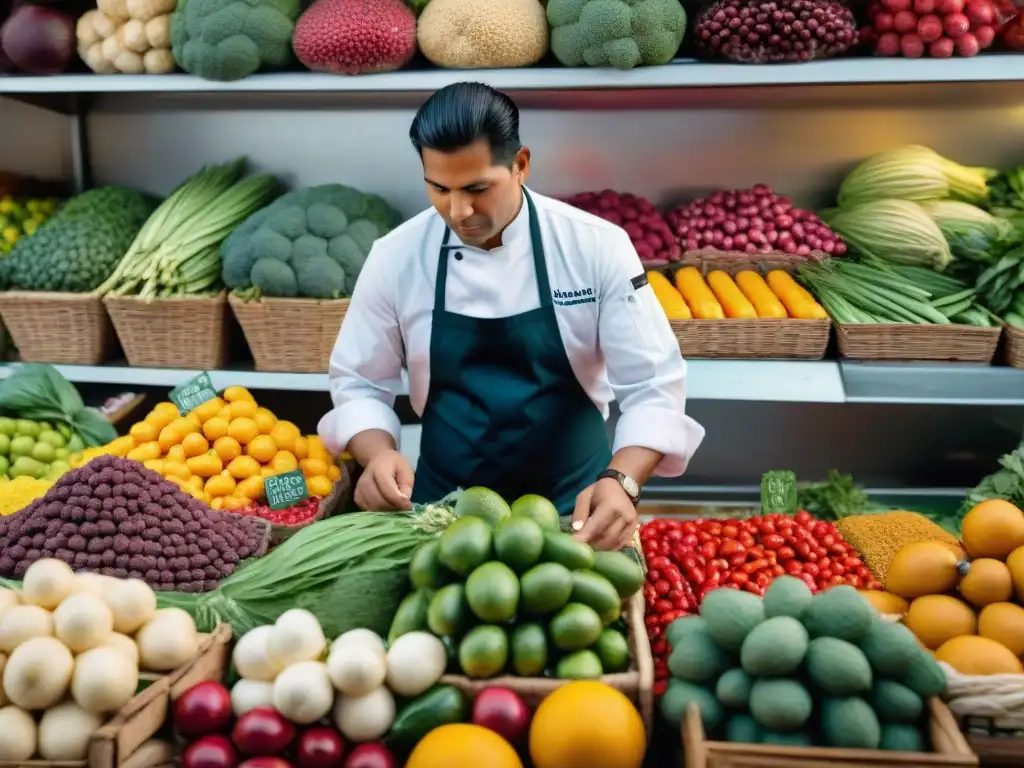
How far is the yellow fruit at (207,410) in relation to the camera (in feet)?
9.48

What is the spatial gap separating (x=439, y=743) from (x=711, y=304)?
2102 mm

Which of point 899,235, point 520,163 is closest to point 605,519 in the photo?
point 520,163

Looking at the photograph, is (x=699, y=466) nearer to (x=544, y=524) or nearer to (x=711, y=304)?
(x=711, y=304)

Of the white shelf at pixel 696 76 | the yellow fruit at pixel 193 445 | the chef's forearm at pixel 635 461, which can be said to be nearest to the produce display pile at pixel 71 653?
the chef's forearm at pixel 635 461

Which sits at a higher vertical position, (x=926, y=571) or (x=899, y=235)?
(x=899, y=235)

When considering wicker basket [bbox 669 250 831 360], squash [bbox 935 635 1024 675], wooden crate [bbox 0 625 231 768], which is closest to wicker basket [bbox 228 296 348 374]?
wicker basket [bbox 669 250 831 360]

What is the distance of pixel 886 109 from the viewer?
355 centimetres

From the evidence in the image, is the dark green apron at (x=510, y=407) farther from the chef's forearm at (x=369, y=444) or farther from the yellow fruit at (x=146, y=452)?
the yellow fruit at (x=146, y=452)

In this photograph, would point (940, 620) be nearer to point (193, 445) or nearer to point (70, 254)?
point (193, 445)

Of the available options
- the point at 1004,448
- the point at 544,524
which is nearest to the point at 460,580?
the point at 544,524

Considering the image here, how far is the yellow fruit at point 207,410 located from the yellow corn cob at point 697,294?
152 cm

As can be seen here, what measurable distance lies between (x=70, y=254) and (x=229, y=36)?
0.95 meters

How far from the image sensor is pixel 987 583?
4.93 feet

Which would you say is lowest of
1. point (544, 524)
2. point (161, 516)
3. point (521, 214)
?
point (161, 516)
